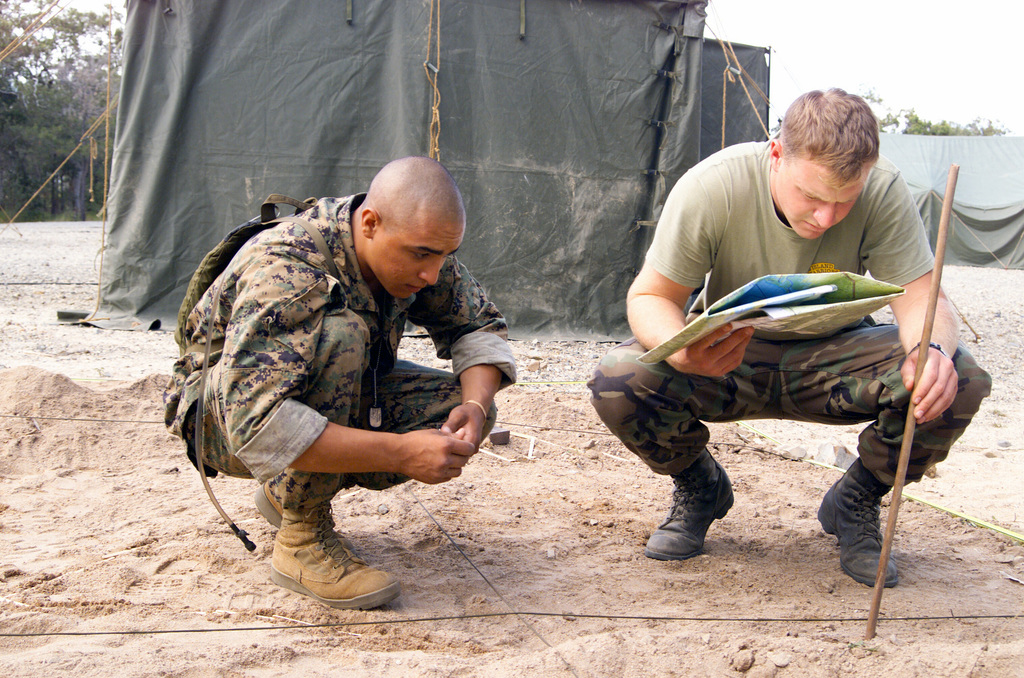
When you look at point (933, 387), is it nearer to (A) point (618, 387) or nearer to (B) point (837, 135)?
(B) point (837, 135)

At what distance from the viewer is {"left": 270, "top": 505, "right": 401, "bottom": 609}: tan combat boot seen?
1.81 m

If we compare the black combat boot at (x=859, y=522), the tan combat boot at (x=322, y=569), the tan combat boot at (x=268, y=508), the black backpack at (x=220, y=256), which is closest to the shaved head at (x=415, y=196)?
the black backpack at (x=220, y=256)

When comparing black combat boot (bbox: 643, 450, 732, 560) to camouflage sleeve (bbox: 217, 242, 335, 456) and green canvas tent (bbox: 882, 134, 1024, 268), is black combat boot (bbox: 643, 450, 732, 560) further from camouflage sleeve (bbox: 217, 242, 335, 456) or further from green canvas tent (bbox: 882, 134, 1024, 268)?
green canvas tent (bbox: 882, 134, 1024, 268)

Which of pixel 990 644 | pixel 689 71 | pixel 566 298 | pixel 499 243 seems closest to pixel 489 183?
pixel 499 243

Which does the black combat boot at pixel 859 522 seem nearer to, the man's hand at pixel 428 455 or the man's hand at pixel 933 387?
the man's hand at pixel 933 387

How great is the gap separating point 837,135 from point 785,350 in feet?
2.16

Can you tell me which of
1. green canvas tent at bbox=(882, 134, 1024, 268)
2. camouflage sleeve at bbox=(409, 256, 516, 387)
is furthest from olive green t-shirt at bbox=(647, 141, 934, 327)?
green canvas tent at bbox=(882, 134, 1024, 268)

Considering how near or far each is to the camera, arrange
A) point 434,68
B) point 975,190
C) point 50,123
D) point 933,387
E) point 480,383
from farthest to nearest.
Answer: point 50,123, point 975,190, point 434,68, point 480,383, point 933,387

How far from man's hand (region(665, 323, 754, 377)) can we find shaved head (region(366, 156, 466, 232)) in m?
0.60

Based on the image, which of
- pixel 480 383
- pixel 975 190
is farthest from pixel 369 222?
pixel 975 190

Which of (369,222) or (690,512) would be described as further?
(690,512)

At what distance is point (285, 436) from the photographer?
62.6 inches

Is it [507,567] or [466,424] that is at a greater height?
[466,424]

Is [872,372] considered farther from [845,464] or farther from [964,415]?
[845,464]
